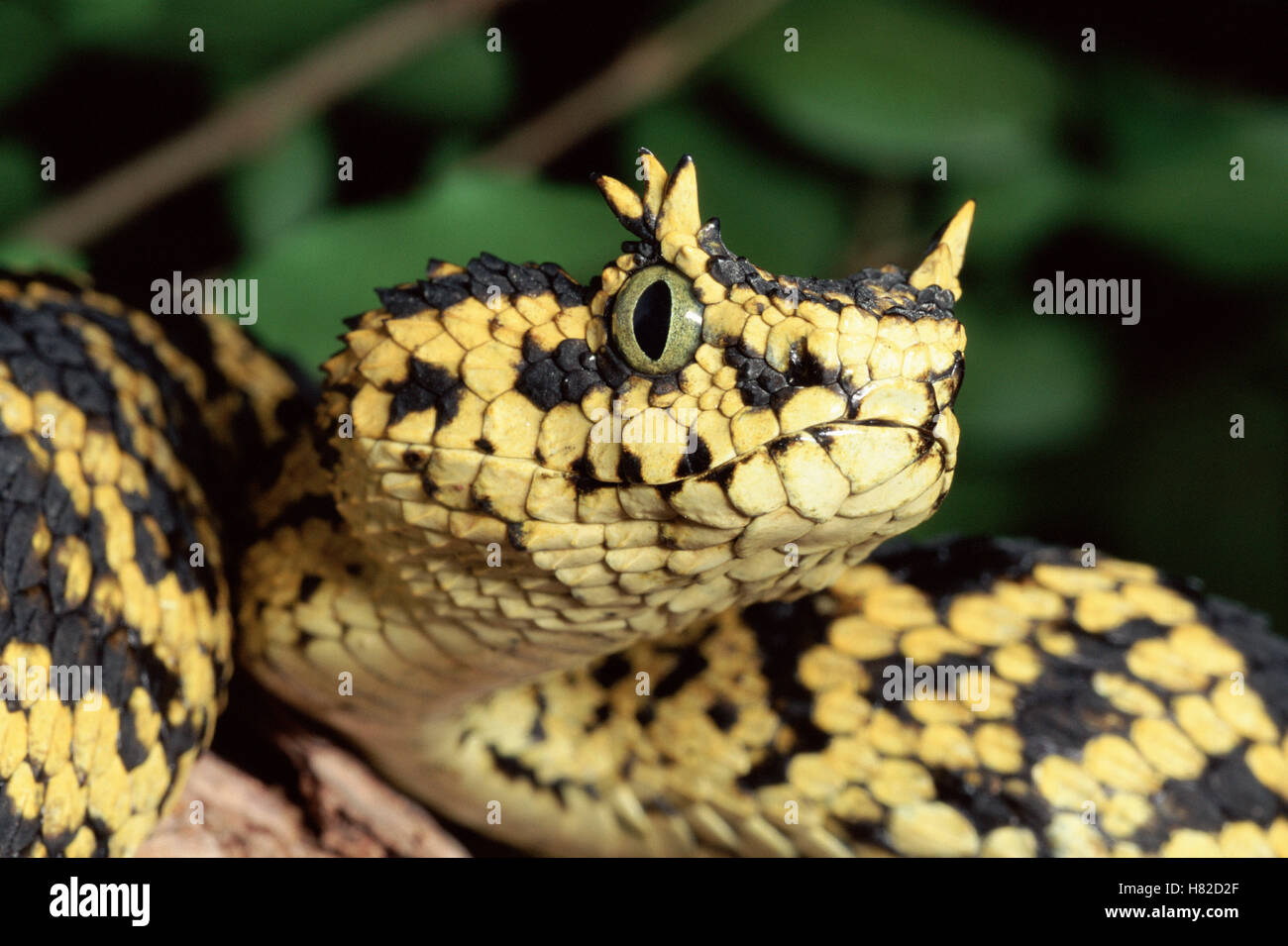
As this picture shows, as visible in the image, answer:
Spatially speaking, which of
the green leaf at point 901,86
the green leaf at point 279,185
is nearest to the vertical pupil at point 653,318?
the green leaf at point 901,86

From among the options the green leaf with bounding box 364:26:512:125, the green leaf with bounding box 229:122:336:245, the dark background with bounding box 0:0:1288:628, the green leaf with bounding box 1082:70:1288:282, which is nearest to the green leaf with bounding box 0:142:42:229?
the dark background with bounding box 0:0:1288:628

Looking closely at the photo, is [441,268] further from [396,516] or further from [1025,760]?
[1025,760]

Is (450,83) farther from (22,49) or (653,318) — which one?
(653,318)

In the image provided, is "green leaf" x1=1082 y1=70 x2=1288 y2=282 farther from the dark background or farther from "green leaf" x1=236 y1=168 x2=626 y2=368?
"green leaf" x1=236 y1=168 x2=626 y2=368

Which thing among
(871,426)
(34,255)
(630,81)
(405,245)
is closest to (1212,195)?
(630,81)

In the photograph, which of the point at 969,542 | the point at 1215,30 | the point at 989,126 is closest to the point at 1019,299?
the point at 989,126

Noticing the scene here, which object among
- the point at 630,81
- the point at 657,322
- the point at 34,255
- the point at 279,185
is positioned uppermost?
the point at 630,81
